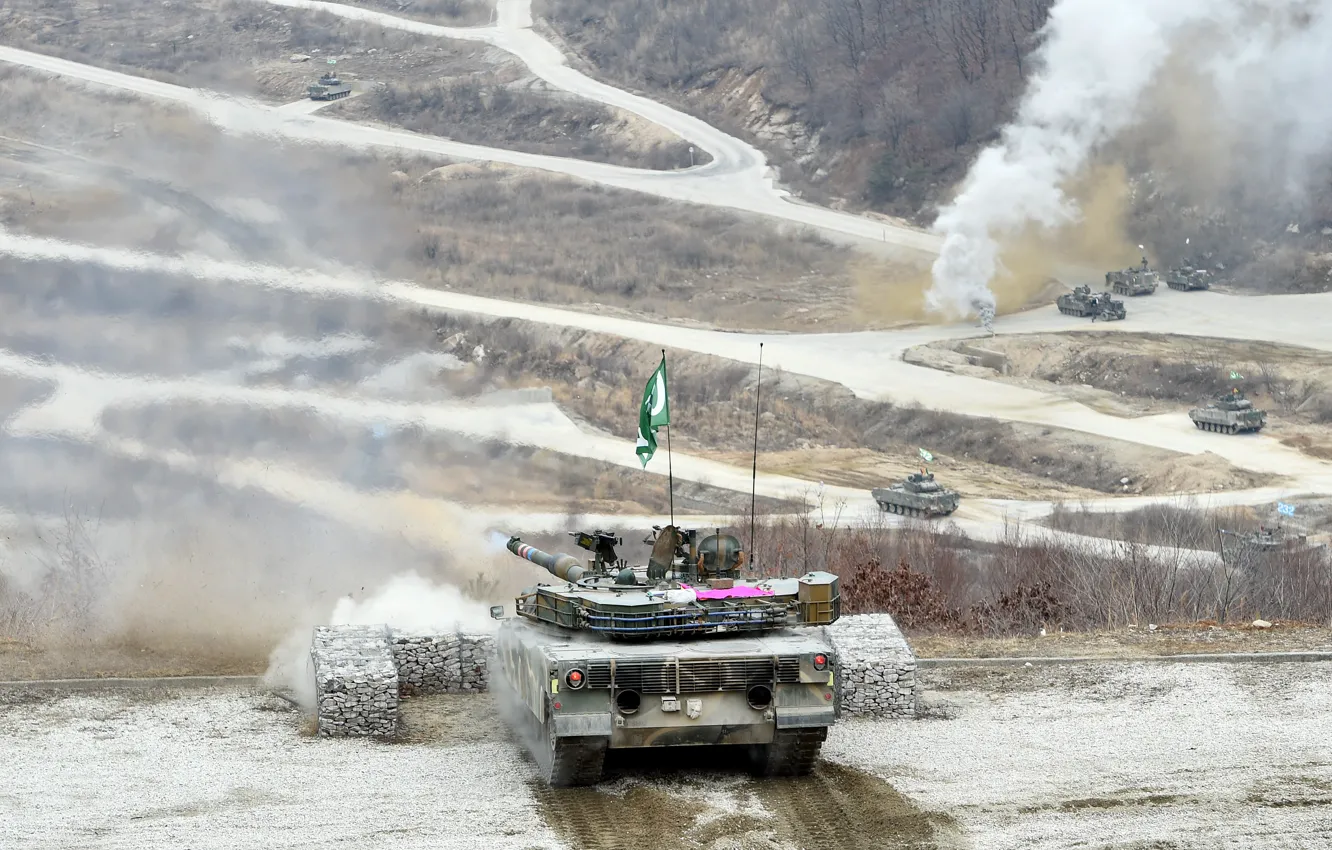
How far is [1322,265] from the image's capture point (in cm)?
8350

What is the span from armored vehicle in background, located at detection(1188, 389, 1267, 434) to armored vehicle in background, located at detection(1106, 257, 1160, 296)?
17.5 metres

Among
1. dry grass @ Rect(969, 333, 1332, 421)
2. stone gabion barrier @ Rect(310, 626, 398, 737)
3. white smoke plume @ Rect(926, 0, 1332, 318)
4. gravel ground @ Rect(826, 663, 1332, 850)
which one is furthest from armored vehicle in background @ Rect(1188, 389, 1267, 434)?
stone gabion barrier @ Rect(310, 626, 398, 737)

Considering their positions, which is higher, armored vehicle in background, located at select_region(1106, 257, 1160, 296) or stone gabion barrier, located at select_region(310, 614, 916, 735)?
armored vehicle in background, located at select_region(1106, 257, 1160, 296)

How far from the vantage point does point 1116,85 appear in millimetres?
85188

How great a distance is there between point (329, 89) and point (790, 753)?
7172 cm

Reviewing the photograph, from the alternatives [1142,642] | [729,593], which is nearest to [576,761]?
[729,593]

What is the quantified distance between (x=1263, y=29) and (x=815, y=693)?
7037cm

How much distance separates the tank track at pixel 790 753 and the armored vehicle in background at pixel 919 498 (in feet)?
109

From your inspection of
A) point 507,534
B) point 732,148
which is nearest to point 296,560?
point 507,534

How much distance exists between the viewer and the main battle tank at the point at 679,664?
22922mm

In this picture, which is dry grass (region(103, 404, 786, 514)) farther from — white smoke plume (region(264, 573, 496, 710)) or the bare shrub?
white smoke plume (region(264, 573, 496, 710))

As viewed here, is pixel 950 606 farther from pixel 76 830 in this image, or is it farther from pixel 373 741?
pixel 76 830

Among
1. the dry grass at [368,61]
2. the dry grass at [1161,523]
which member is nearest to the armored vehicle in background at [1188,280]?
the dry grass at [368,61]

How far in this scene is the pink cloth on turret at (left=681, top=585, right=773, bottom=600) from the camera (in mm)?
24467
